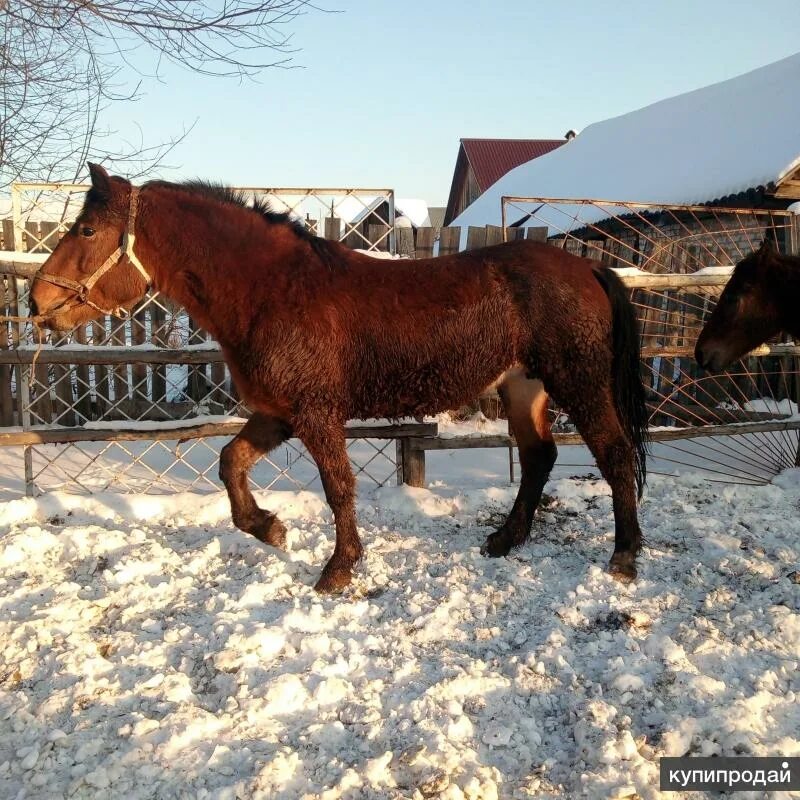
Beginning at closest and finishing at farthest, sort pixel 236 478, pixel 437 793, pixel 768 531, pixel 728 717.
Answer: pixel 437 793 < pixel 728 717 < pixel 236 478 < pixel 768 531

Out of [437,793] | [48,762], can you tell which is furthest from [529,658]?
[48,762]

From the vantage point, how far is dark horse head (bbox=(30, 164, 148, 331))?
11.0ft

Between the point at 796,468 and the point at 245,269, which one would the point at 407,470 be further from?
the point at 796,468

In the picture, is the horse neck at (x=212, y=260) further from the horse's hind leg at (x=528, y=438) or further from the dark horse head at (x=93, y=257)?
the horse's hind leg at (x=528, y=438)

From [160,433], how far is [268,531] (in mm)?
1575

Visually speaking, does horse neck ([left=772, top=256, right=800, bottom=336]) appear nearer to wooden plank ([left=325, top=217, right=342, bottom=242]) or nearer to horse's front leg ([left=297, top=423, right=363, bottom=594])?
horse's front leg ([left=297, top=423, right=363, bottom=594])

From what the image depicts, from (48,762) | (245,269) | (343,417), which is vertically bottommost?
(48,762)

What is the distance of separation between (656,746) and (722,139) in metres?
13.1

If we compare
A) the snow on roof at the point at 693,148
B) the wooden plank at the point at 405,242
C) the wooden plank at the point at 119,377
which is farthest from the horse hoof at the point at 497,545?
the snow on roof at the point at 693,148

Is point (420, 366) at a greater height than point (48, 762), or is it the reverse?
point (420, 366)

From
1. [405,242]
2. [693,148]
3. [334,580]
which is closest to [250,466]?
[334,580]

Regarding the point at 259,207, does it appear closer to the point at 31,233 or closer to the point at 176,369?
the point at 31,233

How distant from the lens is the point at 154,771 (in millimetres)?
1893

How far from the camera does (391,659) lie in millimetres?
2613
